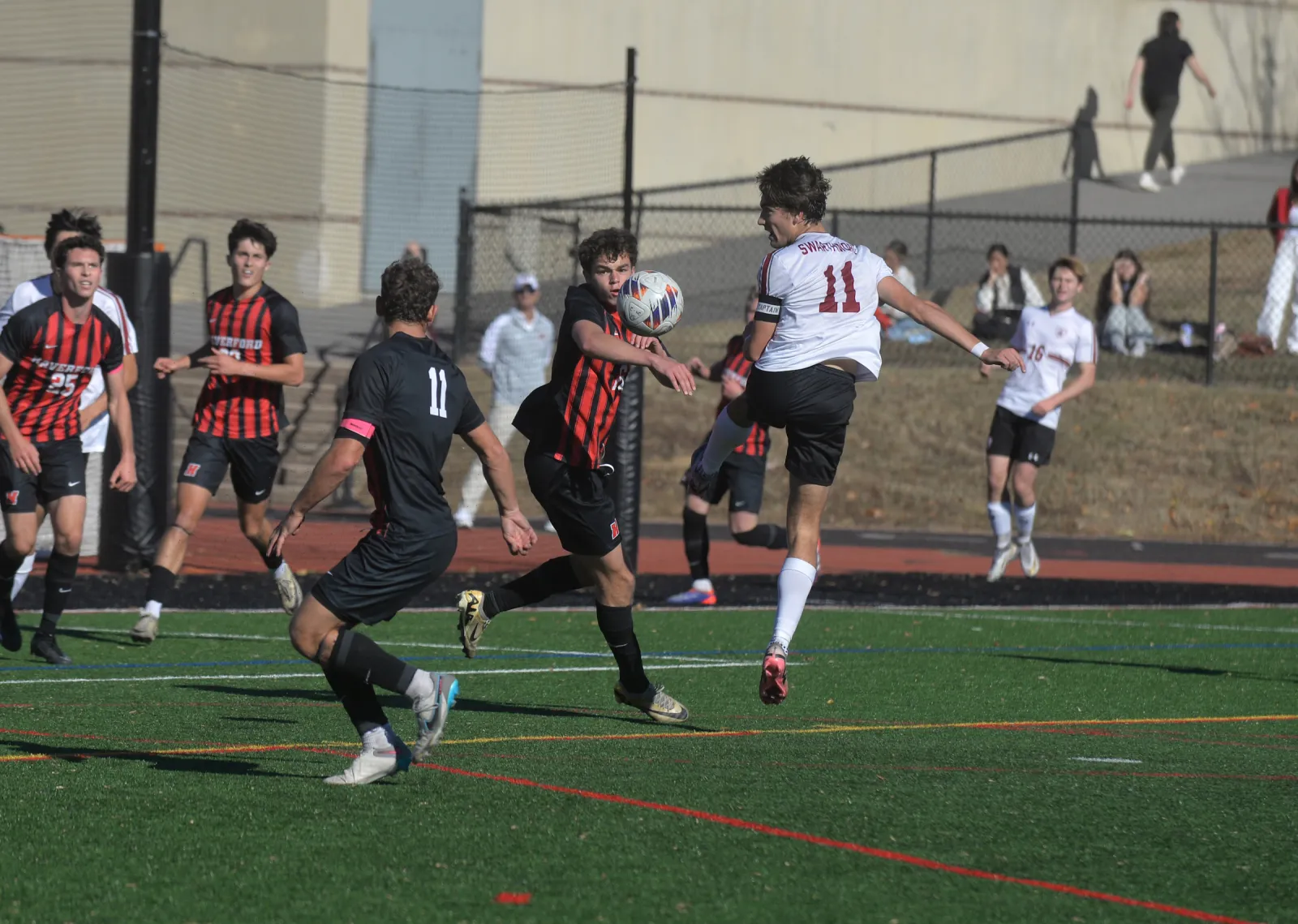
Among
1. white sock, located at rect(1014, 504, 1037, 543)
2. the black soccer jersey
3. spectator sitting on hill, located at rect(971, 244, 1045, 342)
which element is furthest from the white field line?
spectator sitting on hill, located at rect(971, 244, 1045, 342)

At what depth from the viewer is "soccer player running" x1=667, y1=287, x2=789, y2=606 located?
43.6 feet

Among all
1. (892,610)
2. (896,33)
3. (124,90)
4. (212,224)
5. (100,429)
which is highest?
(896,33)

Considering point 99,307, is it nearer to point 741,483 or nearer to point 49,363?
point 49,363

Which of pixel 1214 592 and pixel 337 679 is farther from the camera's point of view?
pixel 1214 592

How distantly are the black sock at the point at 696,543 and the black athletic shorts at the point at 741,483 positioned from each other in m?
0.17

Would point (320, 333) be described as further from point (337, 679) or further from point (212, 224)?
point (337, 679)

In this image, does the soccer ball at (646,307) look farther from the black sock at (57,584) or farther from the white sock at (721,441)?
the black sock at (57,584)

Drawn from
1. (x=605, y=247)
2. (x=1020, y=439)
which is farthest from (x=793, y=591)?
(x=1020, y=439)

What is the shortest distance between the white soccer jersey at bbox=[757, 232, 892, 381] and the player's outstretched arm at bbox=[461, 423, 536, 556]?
1601 millimetres

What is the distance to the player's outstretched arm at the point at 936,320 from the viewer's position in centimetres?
812

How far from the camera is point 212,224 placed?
23703 mm

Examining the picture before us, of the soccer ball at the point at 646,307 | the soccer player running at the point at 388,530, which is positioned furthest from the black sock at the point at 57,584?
the soccer player running at the point at 388,530

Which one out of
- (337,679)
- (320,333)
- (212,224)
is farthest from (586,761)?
(212,224)

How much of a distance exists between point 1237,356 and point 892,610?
11623 millimetres
